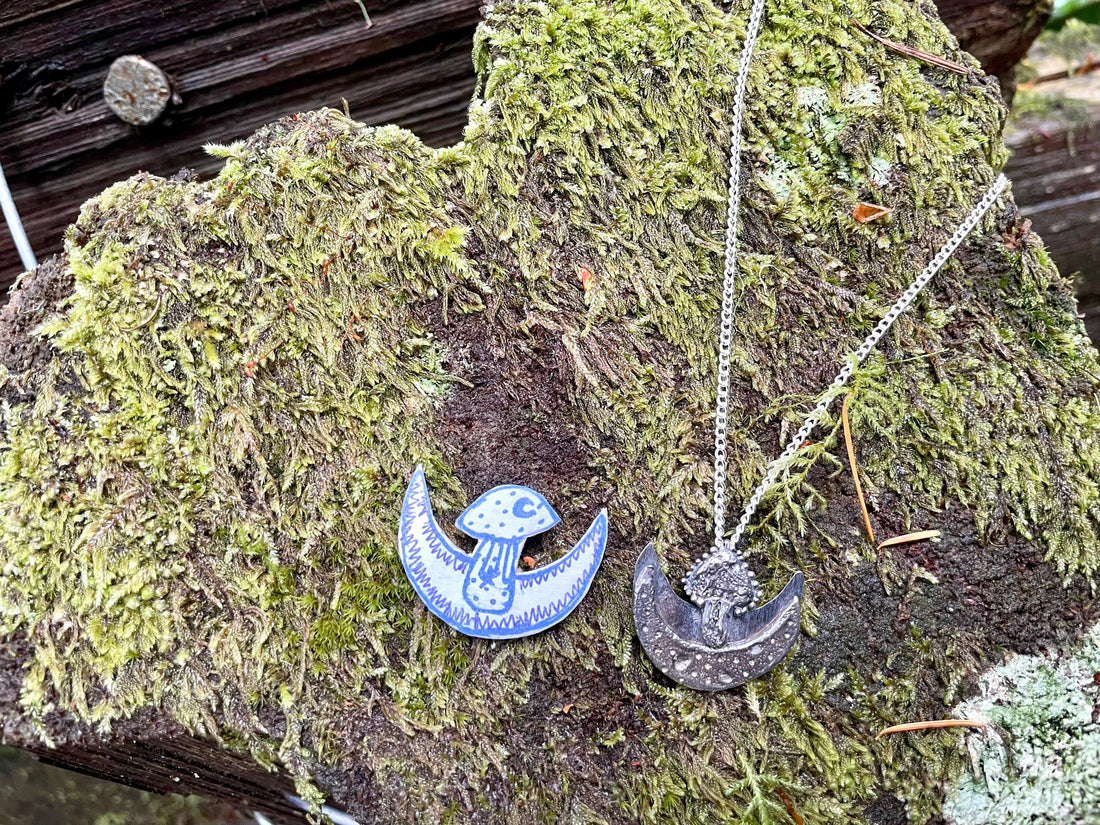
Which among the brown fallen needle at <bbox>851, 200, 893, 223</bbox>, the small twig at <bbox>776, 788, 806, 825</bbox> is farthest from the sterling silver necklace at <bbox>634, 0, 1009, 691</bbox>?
the brown fallen needle at <bbox>851, 200, 893, 223</bbox>

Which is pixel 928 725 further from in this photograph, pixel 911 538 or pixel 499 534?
pixel 499 534

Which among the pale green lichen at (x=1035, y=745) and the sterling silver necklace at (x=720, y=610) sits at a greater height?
the sterling silver necklace at (x=720, y=610)

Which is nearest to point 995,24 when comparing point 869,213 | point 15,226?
point 869,213

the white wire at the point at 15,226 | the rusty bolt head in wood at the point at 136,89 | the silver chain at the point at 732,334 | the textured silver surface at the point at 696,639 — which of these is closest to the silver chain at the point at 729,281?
the silver chain at the point at 732,334

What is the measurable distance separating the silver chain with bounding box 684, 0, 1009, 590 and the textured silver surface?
11 cm

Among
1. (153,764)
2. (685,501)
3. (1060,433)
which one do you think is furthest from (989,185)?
(153,764)

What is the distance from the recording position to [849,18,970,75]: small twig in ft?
6.17

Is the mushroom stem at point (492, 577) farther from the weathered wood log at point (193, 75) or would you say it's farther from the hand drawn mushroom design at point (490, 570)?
the weathered wood log at point (193, 75)

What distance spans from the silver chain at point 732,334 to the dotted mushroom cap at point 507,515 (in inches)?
15.8

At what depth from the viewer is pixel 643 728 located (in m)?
1.61

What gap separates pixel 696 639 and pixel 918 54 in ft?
5.65

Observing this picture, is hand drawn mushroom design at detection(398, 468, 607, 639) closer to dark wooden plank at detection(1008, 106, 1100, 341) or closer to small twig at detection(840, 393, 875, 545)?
small twig at detection(840, 393, 875, 545)

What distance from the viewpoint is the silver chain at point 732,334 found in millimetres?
1676

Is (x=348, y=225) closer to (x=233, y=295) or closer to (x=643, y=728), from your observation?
(x=233, y=295)
